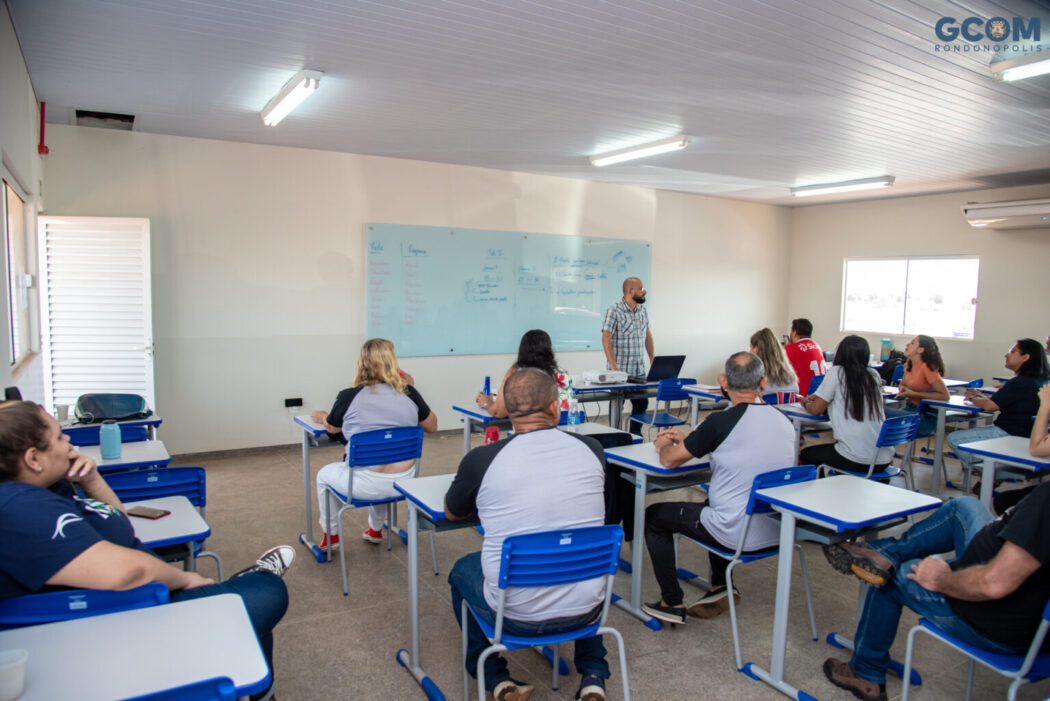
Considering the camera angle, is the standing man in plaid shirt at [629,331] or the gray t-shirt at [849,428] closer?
the gray t-shirt at [849,428]

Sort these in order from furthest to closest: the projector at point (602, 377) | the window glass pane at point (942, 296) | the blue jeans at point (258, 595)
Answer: the window glass pane at point (942, 296)
the projector at point (602, 377)
the blue jeans at point (258, 595)

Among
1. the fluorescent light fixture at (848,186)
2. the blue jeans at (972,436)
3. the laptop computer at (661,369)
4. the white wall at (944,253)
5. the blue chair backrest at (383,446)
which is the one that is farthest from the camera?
the white wall at (944,253)

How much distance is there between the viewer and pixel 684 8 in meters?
2.93

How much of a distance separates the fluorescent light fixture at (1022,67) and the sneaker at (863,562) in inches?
104

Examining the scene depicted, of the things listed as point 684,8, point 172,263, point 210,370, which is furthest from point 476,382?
point 684,8

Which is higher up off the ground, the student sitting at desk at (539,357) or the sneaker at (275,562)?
the student sitting at desk at (539,357)

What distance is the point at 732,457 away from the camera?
2.73m

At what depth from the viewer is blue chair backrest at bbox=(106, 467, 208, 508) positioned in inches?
100

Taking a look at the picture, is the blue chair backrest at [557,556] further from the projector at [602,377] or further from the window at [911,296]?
the window at [911,296]

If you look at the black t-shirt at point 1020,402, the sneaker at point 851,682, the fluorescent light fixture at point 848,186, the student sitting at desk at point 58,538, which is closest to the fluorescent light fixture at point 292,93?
the student sitting at desk at point 58,538

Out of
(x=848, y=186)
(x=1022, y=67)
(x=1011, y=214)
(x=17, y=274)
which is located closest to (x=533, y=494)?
(x=1022, y=67)

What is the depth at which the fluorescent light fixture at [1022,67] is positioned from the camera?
3.30 meters

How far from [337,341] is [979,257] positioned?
7.17 metres

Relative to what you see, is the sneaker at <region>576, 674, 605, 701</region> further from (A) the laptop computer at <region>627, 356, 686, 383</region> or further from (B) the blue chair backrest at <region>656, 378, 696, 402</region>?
(A) the laptop computer at <region>627, 356, 686, 383</region>
